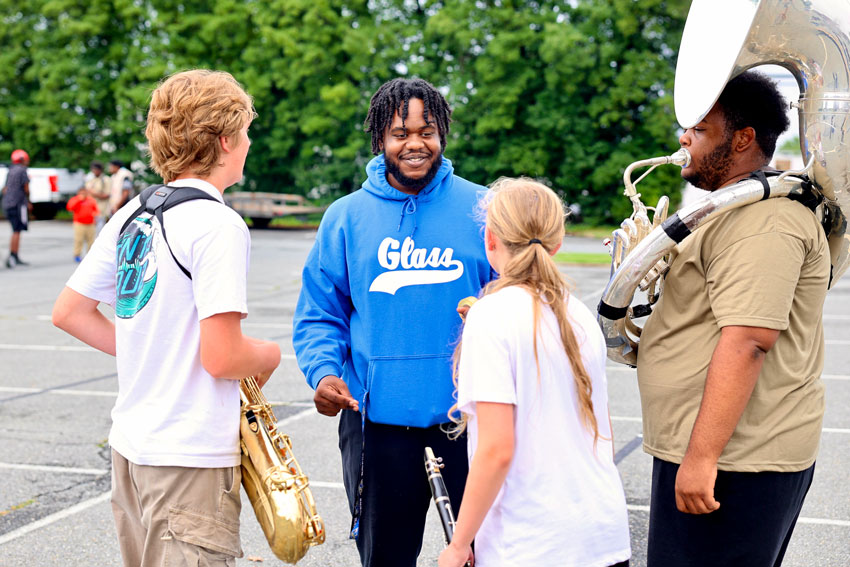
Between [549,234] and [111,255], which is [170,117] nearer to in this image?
[111,255]

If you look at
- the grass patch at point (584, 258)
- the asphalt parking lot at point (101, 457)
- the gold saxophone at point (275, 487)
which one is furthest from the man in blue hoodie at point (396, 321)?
the grass patch at point (584, 258)

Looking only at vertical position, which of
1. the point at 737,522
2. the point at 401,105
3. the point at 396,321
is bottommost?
the point at 737,522

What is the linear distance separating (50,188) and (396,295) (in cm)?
3009

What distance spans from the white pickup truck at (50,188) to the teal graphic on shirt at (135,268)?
2919 cm

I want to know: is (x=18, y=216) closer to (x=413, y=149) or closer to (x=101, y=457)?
(x=101, y=457)

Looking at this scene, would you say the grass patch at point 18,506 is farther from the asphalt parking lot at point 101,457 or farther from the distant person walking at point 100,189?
the distant person walking at point 100,189

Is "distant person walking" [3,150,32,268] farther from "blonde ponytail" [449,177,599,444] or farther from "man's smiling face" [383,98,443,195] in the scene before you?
"blonde ponytail" [449,177,599,444]

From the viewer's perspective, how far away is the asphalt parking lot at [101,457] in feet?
13.5

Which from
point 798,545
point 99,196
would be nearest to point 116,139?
point 99,196

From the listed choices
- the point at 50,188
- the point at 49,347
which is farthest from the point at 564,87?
the point at 49,347

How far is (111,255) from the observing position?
7.84ft

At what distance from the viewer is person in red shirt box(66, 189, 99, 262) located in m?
16.6

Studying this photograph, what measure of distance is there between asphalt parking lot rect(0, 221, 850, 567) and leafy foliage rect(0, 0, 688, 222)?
18446 mm

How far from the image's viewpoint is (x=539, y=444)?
2.03m
